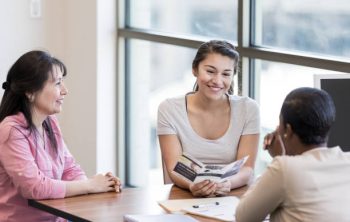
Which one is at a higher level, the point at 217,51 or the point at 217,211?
the point at 217,51

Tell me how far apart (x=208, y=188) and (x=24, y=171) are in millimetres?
681

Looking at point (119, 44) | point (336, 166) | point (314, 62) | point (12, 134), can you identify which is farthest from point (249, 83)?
point (336, 166)

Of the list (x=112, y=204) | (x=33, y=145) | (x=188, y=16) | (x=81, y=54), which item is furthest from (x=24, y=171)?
(x=81, y=54)

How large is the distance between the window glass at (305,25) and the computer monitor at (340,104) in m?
0.81

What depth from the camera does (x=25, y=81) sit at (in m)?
3.00

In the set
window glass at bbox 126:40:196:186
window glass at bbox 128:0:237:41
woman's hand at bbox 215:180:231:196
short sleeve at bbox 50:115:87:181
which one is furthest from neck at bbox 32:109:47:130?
window glass at bbox 126:40:196:186

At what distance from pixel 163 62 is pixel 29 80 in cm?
190

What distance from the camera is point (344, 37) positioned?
3.57 metres

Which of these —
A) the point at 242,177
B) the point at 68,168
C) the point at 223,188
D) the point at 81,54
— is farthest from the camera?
the point at 81,54

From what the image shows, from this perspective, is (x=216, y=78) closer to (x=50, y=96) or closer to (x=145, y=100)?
(x=50, y=96)

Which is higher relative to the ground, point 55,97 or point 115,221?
point 55,97

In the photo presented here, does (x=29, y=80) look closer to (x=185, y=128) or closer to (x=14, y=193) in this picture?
(x=14, y=193)

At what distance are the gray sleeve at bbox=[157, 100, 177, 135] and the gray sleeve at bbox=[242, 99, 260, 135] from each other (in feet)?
1.00

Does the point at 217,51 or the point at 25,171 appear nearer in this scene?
the point at 25,171
